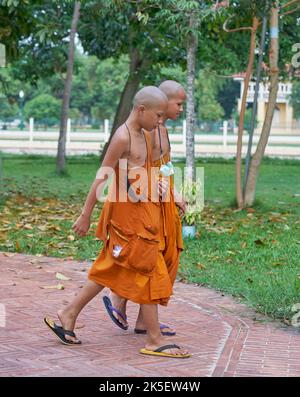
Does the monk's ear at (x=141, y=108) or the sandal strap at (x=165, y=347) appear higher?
the monk's ear at (x=141, y=108)

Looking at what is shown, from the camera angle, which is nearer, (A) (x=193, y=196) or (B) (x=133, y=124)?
(B) (x=133, y=124)

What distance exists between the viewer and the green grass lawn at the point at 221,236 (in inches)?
298

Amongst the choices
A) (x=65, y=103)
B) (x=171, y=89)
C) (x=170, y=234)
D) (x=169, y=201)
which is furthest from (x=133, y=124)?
(x=65, y=103)

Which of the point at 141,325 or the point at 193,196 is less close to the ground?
the point at 193,196

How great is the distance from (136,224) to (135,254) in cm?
19

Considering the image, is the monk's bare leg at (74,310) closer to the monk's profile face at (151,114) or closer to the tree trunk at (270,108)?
the monk's profile face at (151,114)

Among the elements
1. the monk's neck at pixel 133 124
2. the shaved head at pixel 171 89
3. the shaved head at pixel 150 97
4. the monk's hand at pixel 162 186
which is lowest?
the monk's hand at pixel 162 186

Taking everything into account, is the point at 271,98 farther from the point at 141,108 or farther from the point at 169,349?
the point at 169,349

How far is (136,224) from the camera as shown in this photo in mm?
5461

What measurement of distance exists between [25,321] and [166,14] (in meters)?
5.74

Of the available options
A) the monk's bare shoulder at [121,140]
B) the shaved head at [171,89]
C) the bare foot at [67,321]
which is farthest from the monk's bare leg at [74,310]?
the shaved head at [171,89]

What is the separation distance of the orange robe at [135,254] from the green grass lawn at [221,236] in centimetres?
145
